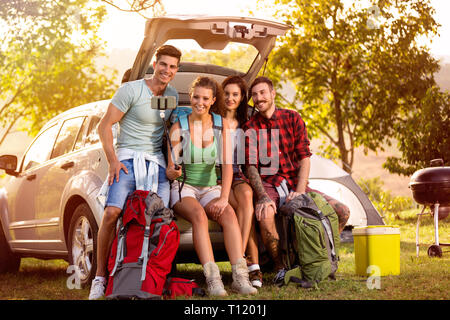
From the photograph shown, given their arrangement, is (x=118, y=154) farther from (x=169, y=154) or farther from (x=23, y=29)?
(x=23, y=29)

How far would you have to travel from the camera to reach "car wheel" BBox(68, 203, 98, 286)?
5092 millimetres

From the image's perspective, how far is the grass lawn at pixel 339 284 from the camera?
4.65 metres

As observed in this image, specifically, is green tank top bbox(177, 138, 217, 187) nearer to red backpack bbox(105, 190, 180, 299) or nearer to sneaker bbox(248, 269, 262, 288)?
red backpack bbox(105, 190, 180, 299)

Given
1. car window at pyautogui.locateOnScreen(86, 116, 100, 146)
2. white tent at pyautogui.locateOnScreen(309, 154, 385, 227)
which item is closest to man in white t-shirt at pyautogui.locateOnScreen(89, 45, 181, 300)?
car window at pyautogui.locateOnScreen(86, 116, 100, 146)

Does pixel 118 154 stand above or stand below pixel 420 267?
above

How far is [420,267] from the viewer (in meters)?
6.34

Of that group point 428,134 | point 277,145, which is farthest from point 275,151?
point 428,134

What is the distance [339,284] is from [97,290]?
1.95m

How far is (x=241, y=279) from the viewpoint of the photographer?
4.70m

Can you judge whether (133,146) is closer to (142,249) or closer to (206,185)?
(206,185)

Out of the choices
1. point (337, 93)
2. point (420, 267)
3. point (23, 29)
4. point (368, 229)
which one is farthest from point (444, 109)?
point (23, 29)

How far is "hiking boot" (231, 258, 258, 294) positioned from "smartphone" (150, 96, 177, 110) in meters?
1.32

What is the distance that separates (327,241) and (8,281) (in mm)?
3607
